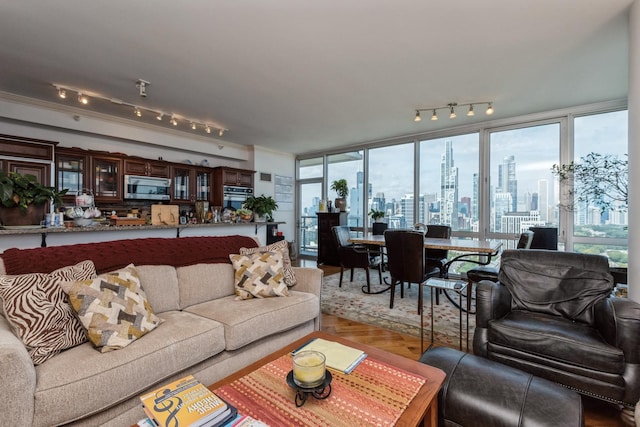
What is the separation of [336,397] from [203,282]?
1.58 meters

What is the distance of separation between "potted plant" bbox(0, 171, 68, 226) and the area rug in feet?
9.58

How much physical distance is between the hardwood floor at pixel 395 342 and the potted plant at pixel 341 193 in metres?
3.22

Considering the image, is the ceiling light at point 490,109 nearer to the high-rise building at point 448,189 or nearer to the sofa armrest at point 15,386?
the high-rise building at point 448,189

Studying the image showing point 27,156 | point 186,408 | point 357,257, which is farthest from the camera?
point 357,257

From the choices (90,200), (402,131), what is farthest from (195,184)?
(402,131)

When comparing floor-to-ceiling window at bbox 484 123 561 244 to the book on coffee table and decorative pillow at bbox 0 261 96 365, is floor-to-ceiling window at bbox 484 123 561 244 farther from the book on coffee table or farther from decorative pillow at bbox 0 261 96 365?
decorative pillow at bbox 0 261 96 365

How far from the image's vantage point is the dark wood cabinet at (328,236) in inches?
244

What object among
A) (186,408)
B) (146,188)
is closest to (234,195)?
(146,188)

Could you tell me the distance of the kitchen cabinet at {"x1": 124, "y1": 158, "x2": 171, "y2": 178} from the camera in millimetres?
4820

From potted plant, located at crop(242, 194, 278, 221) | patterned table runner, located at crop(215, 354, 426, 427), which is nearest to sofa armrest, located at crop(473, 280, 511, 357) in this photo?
patterned table runner, located at crop(215, 354, 426, 427)

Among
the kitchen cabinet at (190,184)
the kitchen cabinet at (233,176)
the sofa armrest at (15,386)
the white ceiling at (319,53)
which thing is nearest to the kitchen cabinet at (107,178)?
the white ceiling at (319,53)

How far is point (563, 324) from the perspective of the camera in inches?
74.9

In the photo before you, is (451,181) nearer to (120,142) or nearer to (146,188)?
(146,188)

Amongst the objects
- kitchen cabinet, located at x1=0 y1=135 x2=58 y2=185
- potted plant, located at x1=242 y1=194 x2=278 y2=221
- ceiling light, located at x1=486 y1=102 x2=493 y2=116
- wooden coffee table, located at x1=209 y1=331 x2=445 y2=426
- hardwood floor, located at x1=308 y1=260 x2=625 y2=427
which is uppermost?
ceiling light, located at x1=486 y1=102 x2=493 y2=116
